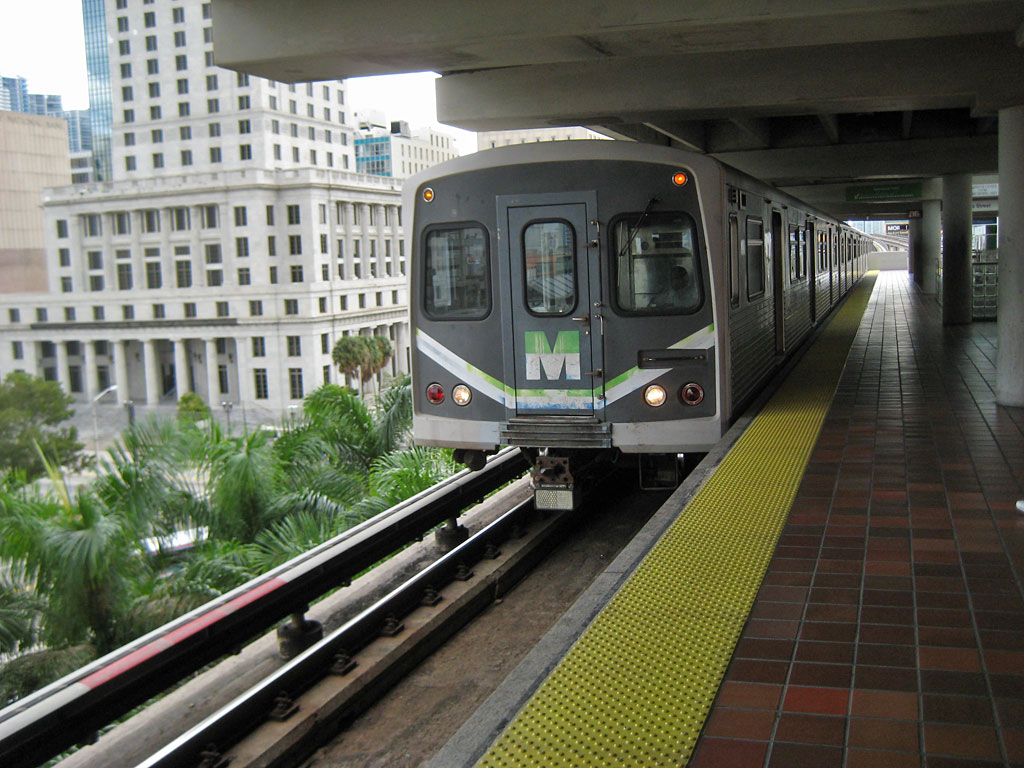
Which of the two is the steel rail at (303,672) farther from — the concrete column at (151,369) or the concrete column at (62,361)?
the concrete column at (151,369)

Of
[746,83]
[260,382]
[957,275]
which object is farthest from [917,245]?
[260,382]

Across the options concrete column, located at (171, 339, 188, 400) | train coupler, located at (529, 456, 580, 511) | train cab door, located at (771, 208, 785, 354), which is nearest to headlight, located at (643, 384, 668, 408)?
train coupler, located at (529, 456, 580, 511)

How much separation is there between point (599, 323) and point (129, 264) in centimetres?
8132

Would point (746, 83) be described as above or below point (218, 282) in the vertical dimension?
above

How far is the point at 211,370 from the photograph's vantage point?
80688mm

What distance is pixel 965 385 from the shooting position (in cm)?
1114

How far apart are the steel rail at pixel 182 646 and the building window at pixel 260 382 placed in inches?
2882

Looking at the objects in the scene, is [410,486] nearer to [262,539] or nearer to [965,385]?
[262,539]

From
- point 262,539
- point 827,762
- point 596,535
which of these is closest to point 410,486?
point 262,539

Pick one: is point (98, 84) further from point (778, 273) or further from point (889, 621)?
point (889, 621)

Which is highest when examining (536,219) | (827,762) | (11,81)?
(11,81)

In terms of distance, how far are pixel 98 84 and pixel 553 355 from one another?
11699 centimetres

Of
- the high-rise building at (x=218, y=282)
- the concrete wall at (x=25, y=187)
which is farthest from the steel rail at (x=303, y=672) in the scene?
the high-rise building at (x=218, y=282)

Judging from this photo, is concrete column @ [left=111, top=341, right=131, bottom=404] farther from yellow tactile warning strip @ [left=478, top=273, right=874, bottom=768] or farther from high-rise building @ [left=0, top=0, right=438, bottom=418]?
yellow tactile warning strip @ [left=478, top=273, right=874, bottom=768]
